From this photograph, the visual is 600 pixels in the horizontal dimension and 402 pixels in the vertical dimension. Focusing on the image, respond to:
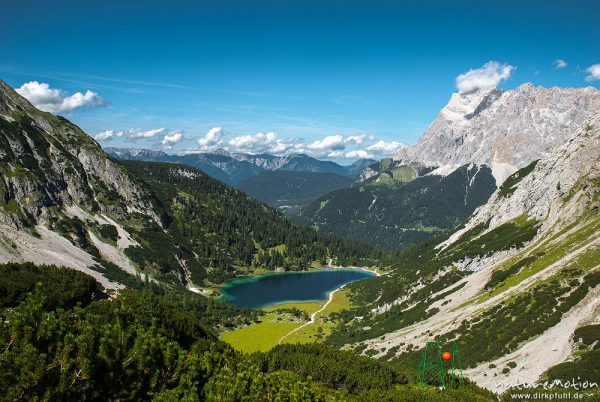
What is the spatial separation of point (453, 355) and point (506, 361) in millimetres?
11615

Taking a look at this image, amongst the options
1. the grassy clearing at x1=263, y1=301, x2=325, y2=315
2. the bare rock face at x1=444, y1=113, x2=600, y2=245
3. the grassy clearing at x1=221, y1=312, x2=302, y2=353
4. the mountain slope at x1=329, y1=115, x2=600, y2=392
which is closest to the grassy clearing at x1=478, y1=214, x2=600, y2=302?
the mountain slope at x1=329, y1=115, x2=600, y2=392

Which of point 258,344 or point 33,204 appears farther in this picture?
point 33,204

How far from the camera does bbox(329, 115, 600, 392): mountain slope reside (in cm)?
7712

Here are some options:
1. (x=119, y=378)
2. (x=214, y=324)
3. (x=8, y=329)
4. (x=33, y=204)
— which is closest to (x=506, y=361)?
(x=119, y=378)

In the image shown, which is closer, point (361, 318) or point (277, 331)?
point (277, 331)

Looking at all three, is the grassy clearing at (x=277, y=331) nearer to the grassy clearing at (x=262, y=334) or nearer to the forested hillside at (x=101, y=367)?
the grassy clearing at (x=262, y=334)

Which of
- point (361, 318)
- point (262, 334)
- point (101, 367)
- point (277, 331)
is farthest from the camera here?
point (361, 318)

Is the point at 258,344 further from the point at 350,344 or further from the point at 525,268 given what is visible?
the point at 525,268

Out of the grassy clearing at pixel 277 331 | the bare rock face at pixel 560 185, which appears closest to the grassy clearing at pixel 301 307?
the grassy clearing at pixel 277 331

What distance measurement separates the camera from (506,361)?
7519 cm

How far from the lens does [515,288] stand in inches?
4158

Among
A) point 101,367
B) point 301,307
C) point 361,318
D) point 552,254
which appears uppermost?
point 552,254

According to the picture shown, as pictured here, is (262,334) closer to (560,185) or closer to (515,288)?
(515,288)

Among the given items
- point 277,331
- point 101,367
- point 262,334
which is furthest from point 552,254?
point 101,367
